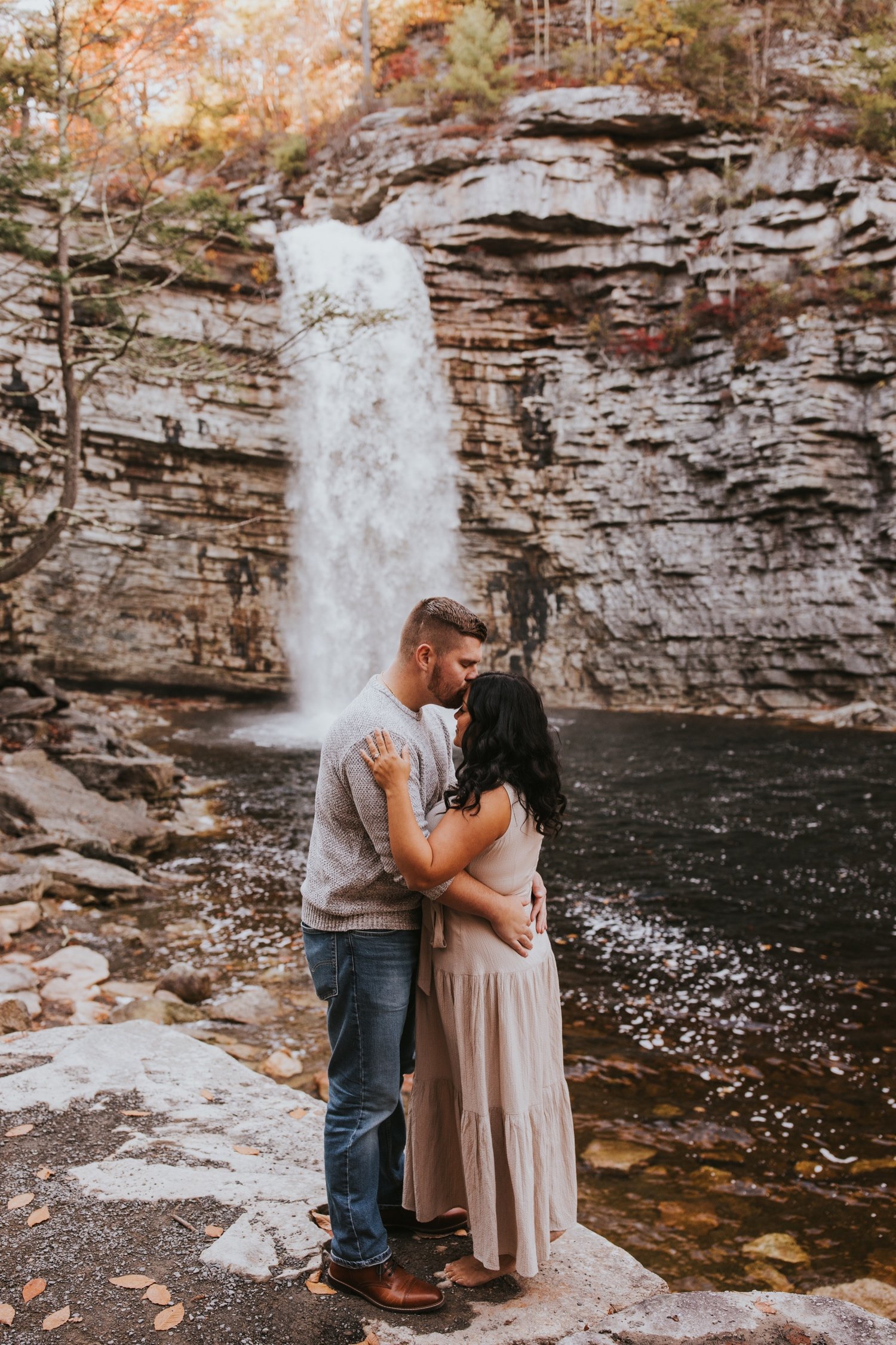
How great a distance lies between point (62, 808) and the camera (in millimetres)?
9438

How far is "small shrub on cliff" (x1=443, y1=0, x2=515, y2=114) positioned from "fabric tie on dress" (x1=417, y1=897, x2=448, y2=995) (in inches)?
1033

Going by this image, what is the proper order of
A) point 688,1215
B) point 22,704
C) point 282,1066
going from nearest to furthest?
1. point 688,1215
2. point 282,1066
3. point 22,704

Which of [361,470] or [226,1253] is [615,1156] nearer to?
[226,1253]

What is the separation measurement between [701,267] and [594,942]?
65.5 feet

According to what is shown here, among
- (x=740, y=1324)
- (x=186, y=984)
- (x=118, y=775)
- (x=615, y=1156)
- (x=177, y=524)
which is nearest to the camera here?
(x=740, y=1324)

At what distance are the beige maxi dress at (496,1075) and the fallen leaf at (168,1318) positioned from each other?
0.76m

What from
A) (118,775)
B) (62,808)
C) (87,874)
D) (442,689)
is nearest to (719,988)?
(442,689)

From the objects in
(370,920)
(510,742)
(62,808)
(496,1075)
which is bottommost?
(62,808)

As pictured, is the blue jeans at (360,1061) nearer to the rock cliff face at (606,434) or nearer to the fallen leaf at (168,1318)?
the fallen leaf at (168,1318)

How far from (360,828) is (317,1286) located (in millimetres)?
1363

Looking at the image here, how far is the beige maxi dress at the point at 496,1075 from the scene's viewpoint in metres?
2.59

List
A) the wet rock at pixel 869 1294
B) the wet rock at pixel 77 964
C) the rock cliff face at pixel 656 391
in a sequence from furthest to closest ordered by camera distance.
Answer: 1. the rock cliff face at pixel 656 391
2. the wet rock at pixel 77 964
3. the wet rock at pixel 869 1294

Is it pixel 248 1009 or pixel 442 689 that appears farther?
pixel 248 1009

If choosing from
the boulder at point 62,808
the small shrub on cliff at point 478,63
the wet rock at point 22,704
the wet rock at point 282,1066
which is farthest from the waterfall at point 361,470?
the wet rock at point 282,1066
